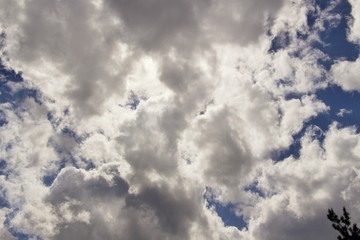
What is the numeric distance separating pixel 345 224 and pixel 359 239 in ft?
6.83

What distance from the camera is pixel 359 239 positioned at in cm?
5038

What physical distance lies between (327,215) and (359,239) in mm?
3988

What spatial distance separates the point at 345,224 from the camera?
169 feet

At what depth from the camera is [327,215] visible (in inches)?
2037
